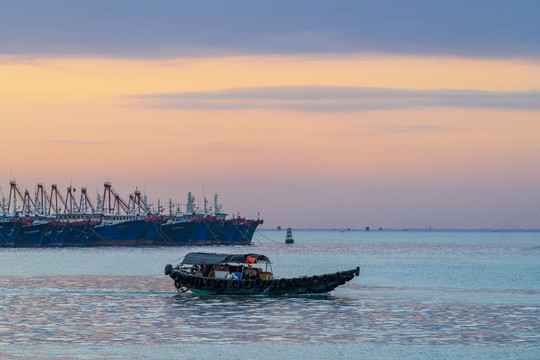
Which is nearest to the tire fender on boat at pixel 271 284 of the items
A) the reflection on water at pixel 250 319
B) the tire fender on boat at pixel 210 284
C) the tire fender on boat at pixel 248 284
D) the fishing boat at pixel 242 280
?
the fishing boat at pixel 242 280

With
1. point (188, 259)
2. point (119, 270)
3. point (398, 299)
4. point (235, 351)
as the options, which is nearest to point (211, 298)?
point (188, 259)

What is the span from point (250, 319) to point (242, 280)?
15.4 meters

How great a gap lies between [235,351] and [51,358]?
894 cm

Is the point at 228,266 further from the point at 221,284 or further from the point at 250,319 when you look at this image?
the point at 250,319

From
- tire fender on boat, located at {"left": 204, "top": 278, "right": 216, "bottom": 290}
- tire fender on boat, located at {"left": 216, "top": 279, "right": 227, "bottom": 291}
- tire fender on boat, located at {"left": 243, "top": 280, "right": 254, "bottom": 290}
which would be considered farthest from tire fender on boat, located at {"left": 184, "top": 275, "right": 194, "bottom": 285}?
tire fender on boat, located at {"left": 243, "top": 280, "right": 254, "bottom": 290}

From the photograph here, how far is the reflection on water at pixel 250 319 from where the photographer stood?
50.4 metres

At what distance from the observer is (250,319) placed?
59.3 meters

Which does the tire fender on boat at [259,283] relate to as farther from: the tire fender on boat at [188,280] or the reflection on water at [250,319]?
the tire fender on boat at [188,280]

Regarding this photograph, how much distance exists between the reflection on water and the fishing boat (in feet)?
2.33

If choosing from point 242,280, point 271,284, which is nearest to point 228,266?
point 242,280

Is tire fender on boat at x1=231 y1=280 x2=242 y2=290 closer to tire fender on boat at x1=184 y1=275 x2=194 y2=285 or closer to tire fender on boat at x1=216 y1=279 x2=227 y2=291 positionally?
tire fender on boat at x1=216 y1=279 x2=227 y2=291

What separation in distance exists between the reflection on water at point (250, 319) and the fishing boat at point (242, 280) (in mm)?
710

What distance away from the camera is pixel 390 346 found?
47719mm

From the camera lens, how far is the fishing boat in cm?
7450
